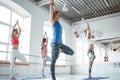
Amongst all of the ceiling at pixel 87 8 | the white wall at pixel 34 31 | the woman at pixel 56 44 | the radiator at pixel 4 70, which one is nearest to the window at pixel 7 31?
the white wall at pixel 34 31

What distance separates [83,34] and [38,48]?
4.41 meters

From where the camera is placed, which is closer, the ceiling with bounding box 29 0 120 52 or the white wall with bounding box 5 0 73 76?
the white wall with bounding box 5 0 73 76

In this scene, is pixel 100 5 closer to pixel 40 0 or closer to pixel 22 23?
pixel 40 0

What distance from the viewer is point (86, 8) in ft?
33.5

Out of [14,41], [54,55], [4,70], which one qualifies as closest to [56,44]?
[54,55]

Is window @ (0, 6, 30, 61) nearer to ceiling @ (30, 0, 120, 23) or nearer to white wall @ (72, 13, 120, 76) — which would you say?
ceiling @ (30, 0, 120, 23)

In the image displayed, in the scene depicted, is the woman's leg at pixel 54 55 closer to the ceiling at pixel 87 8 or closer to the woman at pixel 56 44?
the woman at pixel 56 44

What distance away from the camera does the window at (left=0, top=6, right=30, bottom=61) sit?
712 cm

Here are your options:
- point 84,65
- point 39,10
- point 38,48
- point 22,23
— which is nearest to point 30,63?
point 38,48

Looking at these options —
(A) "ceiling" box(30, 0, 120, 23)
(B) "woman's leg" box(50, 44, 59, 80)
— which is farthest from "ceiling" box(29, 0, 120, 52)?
(B) "woman's leg" box(50, 44, 59, 80)

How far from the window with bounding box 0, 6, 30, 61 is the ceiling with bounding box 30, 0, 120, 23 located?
4.90 ft

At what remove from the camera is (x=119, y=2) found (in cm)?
931

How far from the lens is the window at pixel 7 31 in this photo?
7125 millimetres

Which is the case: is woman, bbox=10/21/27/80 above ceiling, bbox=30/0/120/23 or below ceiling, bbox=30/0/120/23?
below
